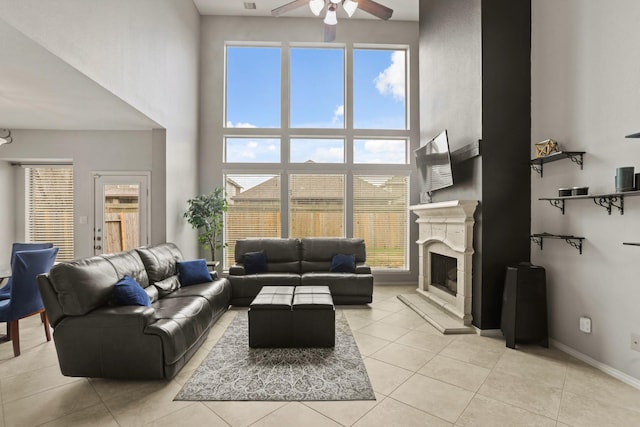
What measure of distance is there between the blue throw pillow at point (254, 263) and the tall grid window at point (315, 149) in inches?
50.3

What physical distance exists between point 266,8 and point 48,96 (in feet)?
13.2

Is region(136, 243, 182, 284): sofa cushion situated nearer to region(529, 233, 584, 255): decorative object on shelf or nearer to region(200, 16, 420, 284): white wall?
region(200, 16, 420, 284): white wall

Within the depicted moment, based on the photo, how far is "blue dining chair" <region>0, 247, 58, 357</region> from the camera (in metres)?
2.92

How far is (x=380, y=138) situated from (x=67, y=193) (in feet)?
18.3

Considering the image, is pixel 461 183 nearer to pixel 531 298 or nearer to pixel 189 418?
pixel 531 298

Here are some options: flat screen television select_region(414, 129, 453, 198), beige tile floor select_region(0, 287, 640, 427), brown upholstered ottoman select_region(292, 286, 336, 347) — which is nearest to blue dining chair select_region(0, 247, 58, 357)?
beige tile floor select_region(0, 287, 640, 427)

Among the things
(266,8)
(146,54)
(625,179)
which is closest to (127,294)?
(146,54)

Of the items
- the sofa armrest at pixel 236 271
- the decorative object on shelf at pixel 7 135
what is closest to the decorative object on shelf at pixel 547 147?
the sofa armrest at pixel 236 271

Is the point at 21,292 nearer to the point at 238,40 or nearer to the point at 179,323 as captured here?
the point at 179,323

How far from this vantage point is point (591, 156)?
2734 millimetres

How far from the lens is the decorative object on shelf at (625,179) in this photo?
7.47 ft

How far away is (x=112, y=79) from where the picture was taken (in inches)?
128

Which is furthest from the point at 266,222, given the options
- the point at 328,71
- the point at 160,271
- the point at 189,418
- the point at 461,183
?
the point at 189,418

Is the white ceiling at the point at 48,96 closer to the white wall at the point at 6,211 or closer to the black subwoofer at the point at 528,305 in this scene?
the white wall at the point at 6,211
